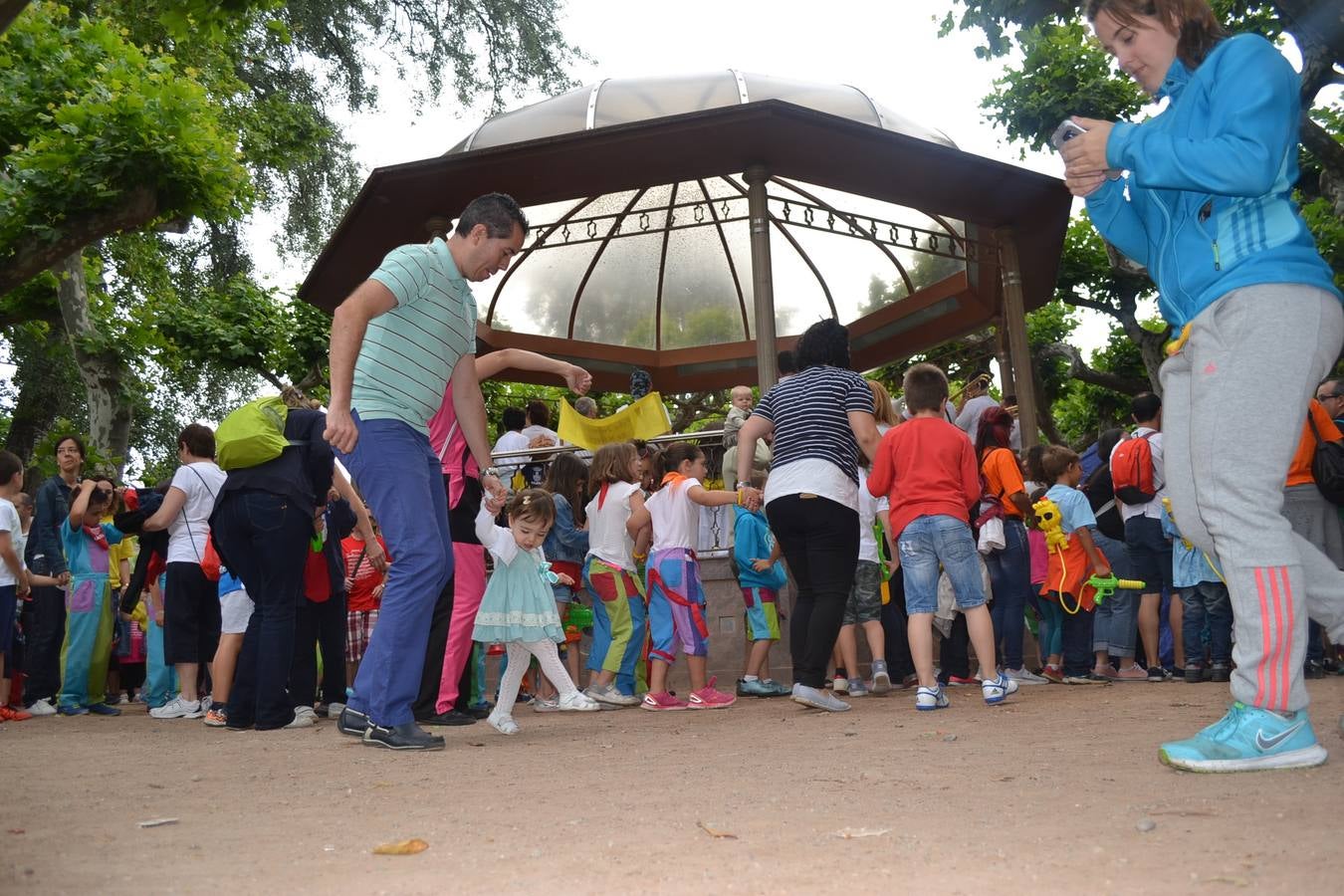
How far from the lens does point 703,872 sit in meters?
2.40

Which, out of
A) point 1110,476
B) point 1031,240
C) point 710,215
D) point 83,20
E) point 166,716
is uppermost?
point 83,20

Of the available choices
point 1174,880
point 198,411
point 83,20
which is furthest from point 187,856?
point 198,411

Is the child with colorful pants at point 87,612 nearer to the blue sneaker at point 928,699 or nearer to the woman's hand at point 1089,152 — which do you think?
the blue sneaker at point 928,699

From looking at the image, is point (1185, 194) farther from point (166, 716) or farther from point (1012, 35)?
point (1012, 35)

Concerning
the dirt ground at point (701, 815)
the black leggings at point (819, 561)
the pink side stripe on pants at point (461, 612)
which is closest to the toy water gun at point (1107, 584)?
the black leggings at point (819, 561)

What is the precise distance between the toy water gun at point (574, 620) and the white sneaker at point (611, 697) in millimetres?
612

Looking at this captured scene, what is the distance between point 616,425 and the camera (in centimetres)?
1226

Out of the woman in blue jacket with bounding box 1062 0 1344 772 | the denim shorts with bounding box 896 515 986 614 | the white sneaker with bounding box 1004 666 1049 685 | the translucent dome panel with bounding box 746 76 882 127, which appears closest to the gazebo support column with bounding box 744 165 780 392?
the translucent dome panel with bounding box 746 76 882 127

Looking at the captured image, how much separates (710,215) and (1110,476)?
8689mm

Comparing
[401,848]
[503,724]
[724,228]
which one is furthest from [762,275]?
[401,848]

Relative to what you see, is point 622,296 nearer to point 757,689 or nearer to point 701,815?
point 757,689

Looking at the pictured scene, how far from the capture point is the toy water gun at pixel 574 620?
7.94 m

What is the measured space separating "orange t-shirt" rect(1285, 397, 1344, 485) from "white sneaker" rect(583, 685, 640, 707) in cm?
385

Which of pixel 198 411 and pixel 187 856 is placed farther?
pixel 198 411
